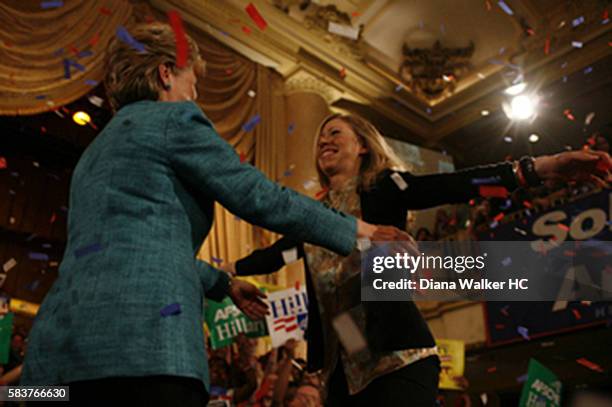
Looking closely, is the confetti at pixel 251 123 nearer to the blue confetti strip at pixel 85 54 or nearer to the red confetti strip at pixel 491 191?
the blue confetti strip at pixel 85 54

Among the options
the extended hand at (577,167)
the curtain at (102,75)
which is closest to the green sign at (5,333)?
the curtain at (102,75)

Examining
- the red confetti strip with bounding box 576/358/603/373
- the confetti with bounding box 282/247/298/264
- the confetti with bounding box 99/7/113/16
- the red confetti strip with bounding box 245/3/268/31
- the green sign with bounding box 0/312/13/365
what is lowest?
the green sign with bounding box 0/312/13/365

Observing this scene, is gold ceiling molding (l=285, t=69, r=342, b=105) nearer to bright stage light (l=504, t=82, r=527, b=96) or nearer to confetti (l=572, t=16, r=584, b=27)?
bright stage light (l=504, t=82, r=527, b=96)

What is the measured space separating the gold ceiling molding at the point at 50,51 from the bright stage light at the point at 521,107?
493 centimetres

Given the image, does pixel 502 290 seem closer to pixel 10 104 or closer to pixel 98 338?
pixel 10 104

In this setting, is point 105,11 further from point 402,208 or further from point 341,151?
point 402,208

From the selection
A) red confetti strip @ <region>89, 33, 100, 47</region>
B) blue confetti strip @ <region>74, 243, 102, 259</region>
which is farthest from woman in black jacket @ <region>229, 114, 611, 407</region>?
red confetti strip @ <region>89, 33, 100, 47</region>

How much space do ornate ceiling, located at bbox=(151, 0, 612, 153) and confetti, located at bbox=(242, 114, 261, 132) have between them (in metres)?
0.84

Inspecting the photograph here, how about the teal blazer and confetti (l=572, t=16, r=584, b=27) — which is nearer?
the teal blazer

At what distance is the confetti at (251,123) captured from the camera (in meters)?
5.43

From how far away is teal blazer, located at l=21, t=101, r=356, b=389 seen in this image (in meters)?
0.82

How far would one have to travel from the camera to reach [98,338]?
817 mm

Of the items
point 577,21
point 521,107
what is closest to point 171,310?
point 577,21

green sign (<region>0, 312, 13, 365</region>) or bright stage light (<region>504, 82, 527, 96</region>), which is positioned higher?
bright stage light (<region>504, 82, 527, 96</region>)
